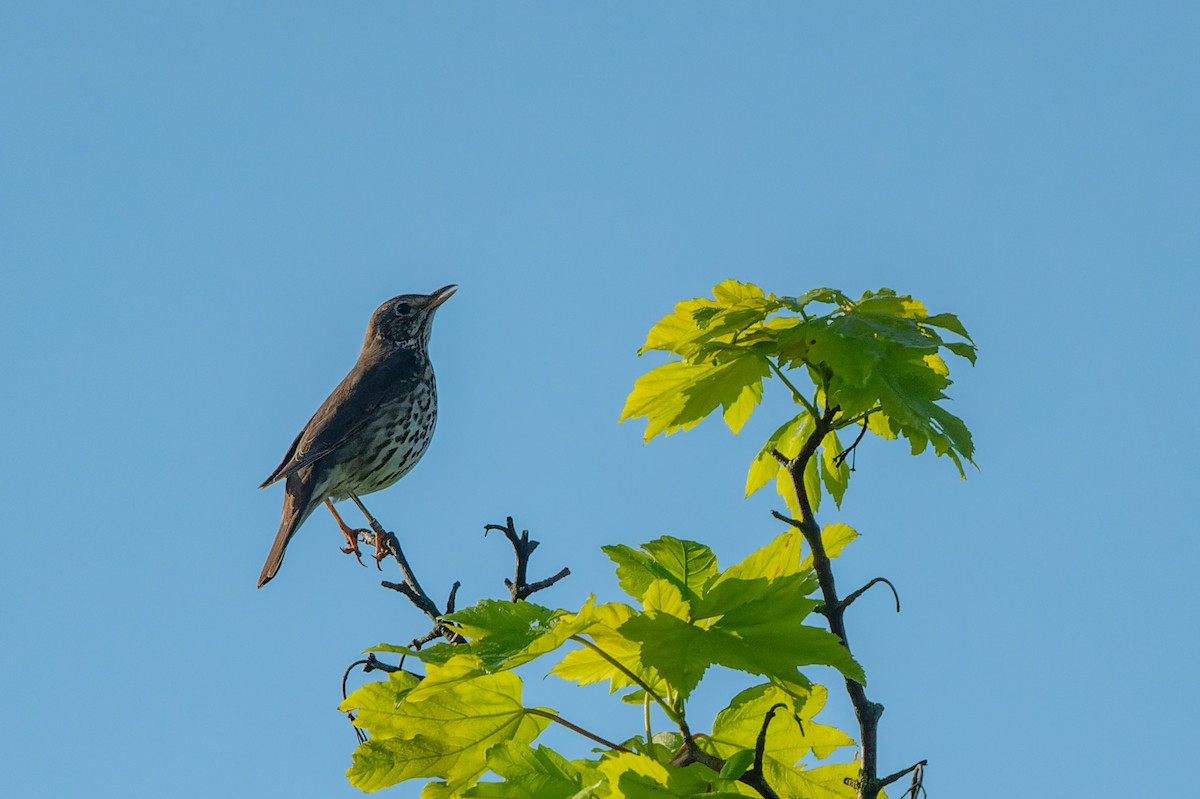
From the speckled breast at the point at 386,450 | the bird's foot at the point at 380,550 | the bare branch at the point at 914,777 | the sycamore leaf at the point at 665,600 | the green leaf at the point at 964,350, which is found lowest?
the bare branch at the point at 914,777

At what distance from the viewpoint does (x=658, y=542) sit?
2.63 m

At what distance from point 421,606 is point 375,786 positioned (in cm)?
109

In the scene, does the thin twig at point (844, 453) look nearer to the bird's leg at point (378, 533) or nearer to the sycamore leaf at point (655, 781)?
the sycamore leaf at point (655, 781)

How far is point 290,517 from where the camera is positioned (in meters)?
8.76

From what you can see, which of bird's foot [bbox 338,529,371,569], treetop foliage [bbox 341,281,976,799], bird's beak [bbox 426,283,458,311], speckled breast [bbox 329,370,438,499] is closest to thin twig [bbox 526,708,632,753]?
treetop foliage [bbox 341,281,976,799]

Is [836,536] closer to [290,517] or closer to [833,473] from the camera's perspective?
[833,473]

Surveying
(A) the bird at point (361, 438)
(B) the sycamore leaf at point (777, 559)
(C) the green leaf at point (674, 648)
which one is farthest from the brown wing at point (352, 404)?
(C) the green leaf at point (674, 648)

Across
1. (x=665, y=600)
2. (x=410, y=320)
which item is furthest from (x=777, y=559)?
(x=410, y=320)

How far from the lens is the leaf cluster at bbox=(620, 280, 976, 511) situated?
2723 mm

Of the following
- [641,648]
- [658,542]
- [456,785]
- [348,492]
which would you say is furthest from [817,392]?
[348,492]

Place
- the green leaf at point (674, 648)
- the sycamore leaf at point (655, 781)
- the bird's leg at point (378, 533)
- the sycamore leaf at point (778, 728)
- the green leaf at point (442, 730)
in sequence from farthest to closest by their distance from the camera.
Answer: the bird's leg at point (378, 533)
the sycamore leaf at point (778, 728)
the green leaf at point (442, 730)
the green leaf at point (674, 648)
the sycamore leaf at point (655, 781)

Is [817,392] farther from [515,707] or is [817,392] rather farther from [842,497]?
[515,707]

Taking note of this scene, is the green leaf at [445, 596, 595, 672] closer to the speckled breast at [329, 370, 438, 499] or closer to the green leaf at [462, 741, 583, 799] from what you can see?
the green leaf at [462, 741, 583, 799]

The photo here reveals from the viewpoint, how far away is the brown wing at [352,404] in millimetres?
9211
